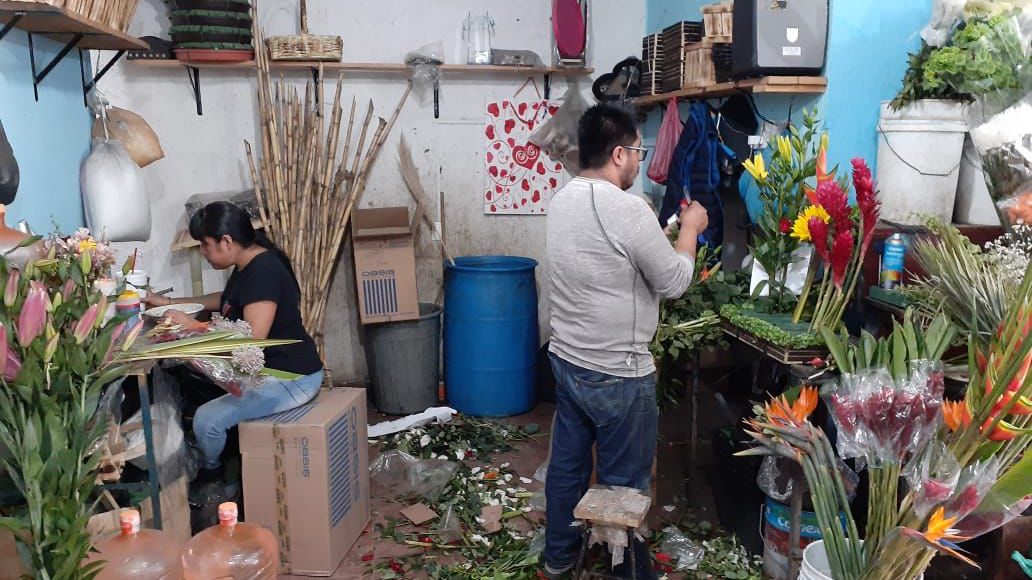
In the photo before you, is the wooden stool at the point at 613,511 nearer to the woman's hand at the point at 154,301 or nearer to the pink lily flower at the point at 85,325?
the pink lily flower at the point at 85,325

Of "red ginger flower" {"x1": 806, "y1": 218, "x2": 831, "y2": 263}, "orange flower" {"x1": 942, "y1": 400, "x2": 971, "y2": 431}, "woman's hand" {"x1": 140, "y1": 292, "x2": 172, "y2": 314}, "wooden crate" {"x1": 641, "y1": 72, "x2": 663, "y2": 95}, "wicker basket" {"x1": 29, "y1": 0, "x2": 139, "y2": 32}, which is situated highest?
"wicker basket" {"x1": 29, "y1": 0, "x2": 139, "y2": 32}

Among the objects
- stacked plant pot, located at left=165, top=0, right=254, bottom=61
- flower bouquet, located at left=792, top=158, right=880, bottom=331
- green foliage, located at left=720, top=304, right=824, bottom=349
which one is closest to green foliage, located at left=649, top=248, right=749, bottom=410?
green foliage, located at left=720, top=304, right=824, bottom=349

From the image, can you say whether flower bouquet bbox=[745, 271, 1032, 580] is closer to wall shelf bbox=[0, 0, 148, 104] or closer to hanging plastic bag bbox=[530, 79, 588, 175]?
wall shelf bbox=[0, 0, 148, 104]

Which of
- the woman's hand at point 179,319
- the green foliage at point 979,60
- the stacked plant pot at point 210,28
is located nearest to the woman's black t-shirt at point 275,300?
the woman's hand at point 179,319

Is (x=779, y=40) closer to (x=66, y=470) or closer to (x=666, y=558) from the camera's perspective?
(x=666, y=558)

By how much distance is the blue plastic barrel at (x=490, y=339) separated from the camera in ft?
13.6

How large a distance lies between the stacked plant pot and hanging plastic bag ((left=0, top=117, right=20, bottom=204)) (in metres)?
1.98

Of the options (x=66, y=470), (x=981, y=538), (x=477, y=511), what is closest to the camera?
(x=66, y=470)

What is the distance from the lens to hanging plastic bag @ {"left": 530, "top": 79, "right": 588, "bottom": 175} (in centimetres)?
452

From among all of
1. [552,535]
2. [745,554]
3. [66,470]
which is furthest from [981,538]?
[66,470]

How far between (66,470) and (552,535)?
1.64 meters

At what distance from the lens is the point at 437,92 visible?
4418mm

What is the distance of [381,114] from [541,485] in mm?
2312

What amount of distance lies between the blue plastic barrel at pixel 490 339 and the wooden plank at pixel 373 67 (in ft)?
3.68
